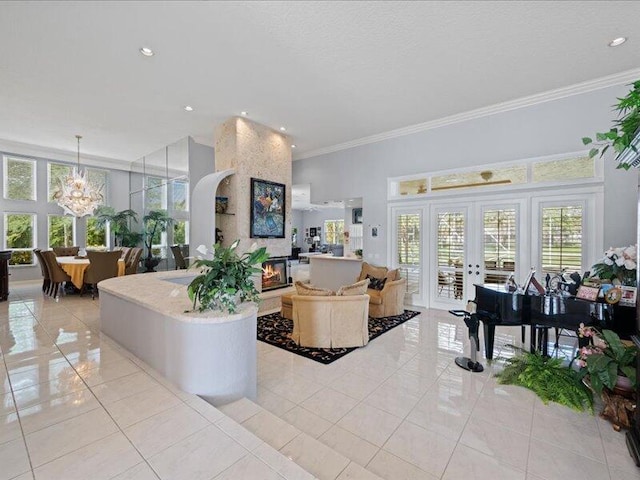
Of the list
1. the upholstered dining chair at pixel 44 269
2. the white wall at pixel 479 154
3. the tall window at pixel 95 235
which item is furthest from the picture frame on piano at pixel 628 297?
the tall window at pixel 95 235

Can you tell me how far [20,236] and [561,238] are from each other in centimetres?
1279

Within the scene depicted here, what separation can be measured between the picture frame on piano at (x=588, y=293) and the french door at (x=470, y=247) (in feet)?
6.64

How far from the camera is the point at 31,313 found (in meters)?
4.93

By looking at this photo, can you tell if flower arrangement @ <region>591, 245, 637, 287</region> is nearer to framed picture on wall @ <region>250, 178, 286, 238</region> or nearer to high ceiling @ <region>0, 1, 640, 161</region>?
high ceiling @ <region>0, 1, 640, 161</region>

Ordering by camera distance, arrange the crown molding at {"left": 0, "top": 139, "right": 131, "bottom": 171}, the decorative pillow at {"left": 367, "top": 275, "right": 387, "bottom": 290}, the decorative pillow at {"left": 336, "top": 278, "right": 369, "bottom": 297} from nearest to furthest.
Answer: the decorative pillow at {"left": 336, "top": 278, "right": 369, "bottom": 297} < the decorative pillow at {"left": 367, "top": 275, "right": 387, "bottom": 290} < the crown molding at {"left": 0, "top": 139, "right": 131, "bottom": 171}

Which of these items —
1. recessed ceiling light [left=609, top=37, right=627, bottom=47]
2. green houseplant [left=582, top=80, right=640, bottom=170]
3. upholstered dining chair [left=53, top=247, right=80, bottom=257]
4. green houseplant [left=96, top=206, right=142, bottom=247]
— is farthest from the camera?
green houseplant [left=96, top=206, right=142, bottom=247]

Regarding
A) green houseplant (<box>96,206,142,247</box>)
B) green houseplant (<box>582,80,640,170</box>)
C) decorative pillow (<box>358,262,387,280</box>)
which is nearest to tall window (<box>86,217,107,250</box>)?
green houseplant (<box>96,206,142,247</box>)

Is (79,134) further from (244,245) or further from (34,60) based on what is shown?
(244,245)

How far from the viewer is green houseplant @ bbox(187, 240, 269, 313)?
230 centimetres

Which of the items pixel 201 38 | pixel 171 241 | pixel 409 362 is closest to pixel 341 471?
pixel 409 362

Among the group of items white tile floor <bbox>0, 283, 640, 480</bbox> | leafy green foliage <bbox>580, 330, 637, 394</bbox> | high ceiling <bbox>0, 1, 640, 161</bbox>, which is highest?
high ceiling <bbox>0, 1, 640, 161</bbox>

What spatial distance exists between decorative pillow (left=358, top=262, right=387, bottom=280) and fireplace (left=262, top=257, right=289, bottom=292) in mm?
1853

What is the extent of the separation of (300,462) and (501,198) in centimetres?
Result: 523

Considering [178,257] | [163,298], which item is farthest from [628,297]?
[178,257]
